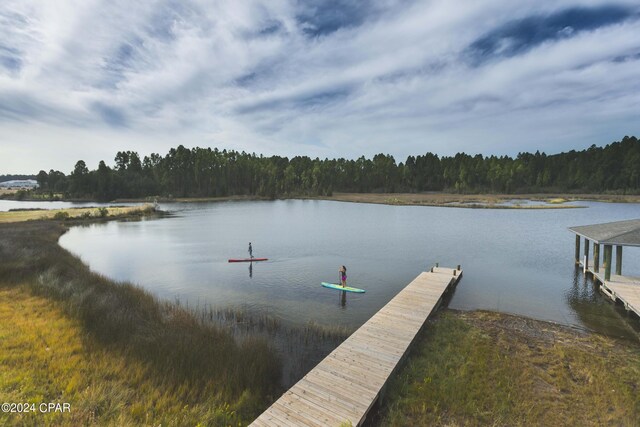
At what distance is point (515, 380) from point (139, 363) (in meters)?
11.5

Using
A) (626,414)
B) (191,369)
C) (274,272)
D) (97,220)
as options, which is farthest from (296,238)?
(97,220)

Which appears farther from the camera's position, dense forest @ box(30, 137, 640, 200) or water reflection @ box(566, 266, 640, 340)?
dense forest @ box(30, 137, 640, 200)

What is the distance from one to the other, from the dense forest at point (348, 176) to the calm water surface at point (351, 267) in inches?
4426

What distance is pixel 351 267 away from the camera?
27859 mm

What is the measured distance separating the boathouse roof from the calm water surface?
11.1 feet

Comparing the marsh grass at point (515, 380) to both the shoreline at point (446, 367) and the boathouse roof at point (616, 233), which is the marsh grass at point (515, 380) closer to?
the shoreline at point (446, 367)

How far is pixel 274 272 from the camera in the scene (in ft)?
87.8

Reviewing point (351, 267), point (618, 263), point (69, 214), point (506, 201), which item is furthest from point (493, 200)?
point (69, 214)

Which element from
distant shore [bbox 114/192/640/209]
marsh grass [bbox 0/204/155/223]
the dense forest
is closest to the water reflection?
distant shore [bbox 114/192/640/209]

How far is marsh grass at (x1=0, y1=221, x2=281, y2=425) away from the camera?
7992mm

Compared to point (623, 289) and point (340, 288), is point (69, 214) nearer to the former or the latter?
point (340, 288)

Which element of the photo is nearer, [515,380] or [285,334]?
[515,380]

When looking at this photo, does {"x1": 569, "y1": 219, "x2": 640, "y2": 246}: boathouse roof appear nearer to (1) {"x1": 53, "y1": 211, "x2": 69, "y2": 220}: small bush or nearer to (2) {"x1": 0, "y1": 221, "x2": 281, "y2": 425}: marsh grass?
(2) {"x1": 0, "y1": 221, "x2": 281, "y2": 425}: marsh grass

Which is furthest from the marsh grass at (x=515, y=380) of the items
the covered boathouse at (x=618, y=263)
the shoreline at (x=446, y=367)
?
the covered boathouse at (x=618, y=263)
